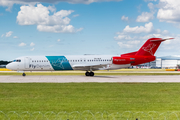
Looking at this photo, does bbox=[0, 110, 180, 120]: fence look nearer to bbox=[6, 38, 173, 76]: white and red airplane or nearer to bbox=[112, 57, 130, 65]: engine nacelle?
bbox=[6, 38, 173, 76]: white and red airplane

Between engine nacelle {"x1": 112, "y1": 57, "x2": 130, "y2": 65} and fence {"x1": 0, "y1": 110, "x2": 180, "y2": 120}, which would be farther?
engine nacelle {"x1": 112, "y1": 57, "x2": 130, "y2": 65}

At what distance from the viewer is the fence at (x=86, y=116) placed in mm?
10000

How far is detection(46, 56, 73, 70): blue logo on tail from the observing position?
41.3 meters

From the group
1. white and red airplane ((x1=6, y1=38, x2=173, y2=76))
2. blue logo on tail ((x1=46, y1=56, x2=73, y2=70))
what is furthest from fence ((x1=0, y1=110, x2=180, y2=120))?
blue logo on tail ((x1=46, y1=56, x2=73, y2=70))

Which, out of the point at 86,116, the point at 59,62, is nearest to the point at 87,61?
the point at 59,62

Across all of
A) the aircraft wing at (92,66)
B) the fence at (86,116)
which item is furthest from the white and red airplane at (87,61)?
the fence at (86,116)

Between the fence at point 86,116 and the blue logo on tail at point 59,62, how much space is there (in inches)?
1194

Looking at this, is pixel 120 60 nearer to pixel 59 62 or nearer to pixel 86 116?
pixel 59 62

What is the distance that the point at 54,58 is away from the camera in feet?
137

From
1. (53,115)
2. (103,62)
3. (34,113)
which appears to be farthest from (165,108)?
(103,62)

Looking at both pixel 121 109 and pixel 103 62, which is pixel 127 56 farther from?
pixel 121 109

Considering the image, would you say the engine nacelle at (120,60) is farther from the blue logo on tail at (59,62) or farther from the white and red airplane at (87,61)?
the blue logo on tail at (59,62)

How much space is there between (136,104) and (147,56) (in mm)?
31261

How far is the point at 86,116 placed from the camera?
10375 mm
